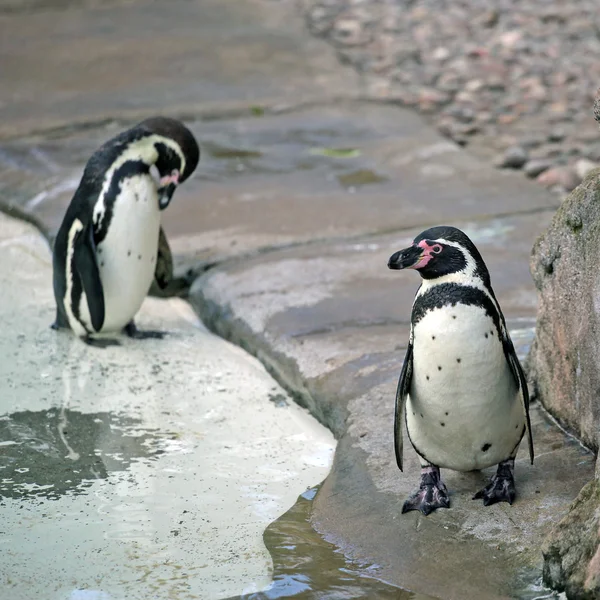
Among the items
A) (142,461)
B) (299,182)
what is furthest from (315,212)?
(142,461)

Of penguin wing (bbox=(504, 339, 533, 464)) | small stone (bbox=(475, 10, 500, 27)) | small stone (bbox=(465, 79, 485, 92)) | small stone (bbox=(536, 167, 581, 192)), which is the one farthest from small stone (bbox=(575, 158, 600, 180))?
penguin wing (bbox=(504, 339, 533, 464))

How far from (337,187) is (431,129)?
1245mm

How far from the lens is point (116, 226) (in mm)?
4922

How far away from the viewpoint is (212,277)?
548 cm

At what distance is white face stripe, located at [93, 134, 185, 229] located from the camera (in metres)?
4.91

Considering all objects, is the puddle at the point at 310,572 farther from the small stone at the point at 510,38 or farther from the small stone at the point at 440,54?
the small stone at the point at 510,38

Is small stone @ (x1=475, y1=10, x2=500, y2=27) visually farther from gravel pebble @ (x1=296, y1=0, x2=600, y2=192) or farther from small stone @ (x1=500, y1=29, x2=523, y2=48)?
small stone @ (x1=500, y1=29, x2=523, y2=48)

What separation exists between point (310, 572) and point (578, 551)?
750 mm

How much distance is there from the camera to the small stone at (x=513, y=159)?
715cm

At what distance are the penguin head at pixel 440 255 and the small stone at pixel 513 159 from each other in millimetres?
4068

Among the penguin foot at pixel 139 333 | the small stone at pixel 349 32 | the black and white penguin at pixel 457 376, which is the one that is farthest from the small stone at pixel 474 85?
the black and white penguin at pixel 457 376

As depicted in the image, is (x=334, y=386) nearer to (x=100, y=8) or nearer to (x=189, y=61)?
(x=189, y=61)

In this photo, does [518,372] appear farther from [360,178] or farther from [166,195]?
[360,178]

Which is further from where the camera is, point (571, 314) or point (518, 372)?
point (571, 314)
